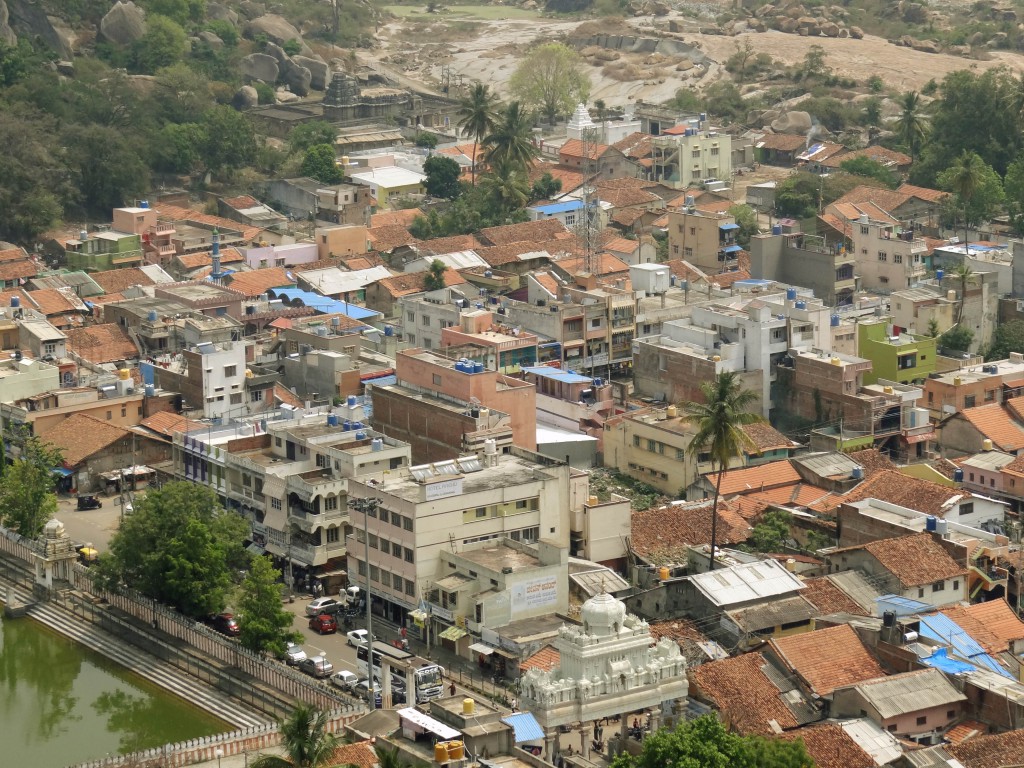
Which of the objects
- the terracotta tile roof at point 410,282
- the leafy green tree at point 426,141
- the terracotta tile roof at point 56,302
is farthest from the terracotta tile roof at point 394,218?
the terracotta tile roof at point 56,302

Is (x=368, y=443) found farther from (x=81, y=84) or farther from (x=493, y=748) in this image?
(x=81, y=84)

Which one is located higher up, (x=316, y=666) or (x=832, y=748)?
(x=832, y=748)

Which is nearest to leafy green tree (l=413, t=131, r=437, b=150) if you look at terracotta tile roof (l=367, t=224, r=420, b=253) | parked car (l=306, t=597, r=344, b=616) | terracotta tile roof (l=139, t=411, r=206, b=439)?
terracotta tile roof (l=367, t=224, r=420, b=253)

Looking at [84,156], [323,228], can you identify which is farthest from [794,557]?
[84,156]

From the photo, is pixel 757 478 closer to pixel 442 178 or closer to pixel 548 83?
pixel 442 178

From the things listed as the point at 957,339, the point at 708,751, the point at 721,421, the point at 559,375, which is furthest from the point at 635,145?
the point at 708,751

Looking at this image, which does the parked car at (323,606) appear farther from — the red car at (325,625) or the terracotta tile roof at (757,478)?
the terracotta tile roof at (757,478)

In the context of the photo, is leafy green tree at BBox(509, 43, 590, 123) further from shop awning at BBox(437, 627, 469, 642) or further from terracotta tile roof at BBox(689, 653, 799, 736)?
terracotta tile roof at BBox(689, 653, 799, 736)
